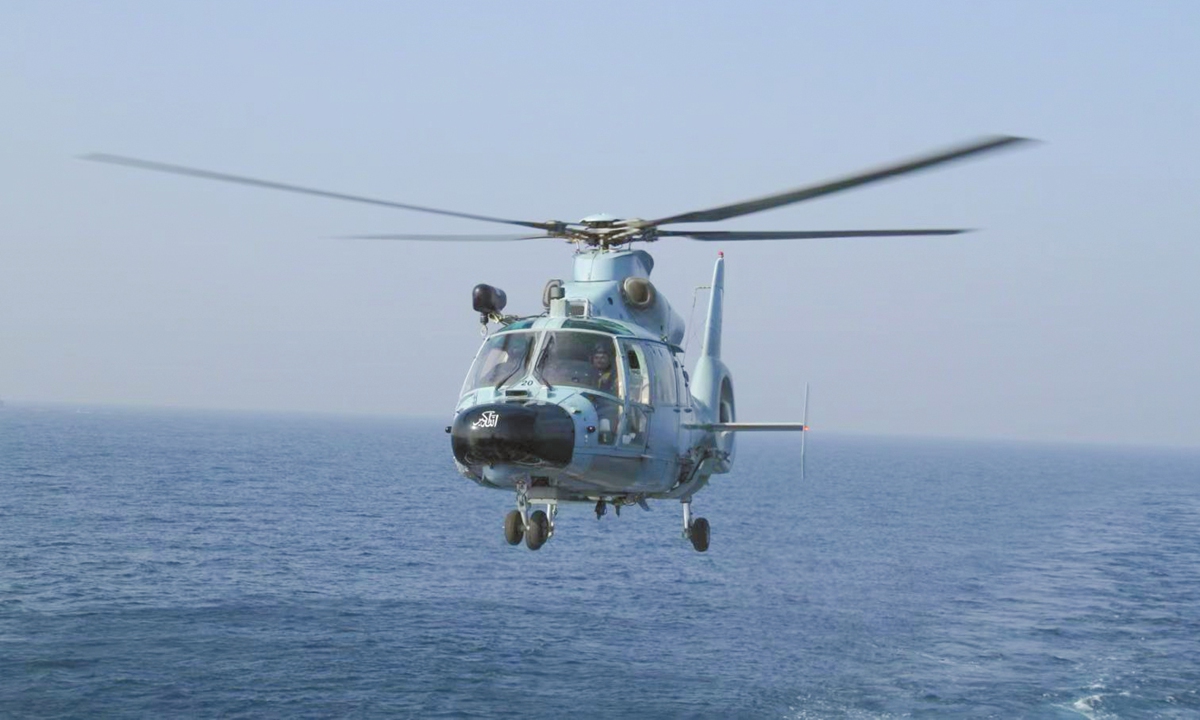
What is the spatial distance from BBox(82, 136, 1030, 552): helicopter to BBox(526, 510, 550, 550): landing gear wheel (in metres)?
0.02

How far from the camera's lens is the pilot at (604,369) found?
58.3 feet

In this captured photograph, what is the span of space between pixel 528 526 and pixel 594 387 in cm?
242

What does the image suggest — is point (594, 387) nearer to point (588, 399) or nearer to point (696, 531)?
point (588, 399)

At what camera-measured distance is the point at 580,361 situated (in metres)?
17.8

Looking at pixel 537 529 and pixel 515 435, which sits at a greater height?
pixel 515 435

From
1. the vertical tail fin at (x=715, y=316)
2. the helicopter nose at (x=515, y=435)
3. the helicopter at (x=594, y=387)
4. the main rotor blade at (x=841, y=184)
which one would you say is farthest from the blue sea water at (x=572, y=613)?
the main rotor blade at (x=841, y=184)

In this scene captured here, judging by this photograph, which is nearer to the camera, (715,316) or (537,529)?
(537,529)

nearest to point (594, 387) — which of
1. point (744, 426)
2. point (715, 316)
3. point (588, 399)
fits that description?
point (588, 399)

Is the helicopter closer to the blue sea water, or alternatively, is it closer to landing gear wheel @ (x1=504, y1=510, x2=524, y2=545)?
landing gear wheel @ (x1=504, y1=510, x2=524, y2=545)

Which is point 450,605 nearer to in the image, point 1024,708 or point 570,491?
point 1024,708

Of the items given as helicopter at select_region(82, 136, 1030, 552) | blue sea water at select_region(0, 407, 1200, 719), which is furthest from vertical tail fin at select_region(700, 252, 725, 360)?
blue sea water at select_region(0, 407, 1200, 719)

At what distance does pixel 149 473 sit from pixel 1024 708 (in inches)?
5172

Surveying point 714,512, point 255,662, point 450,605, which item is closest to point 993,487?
point 714,512

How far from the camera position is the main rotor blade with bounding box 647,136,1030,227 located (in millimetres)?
11875
